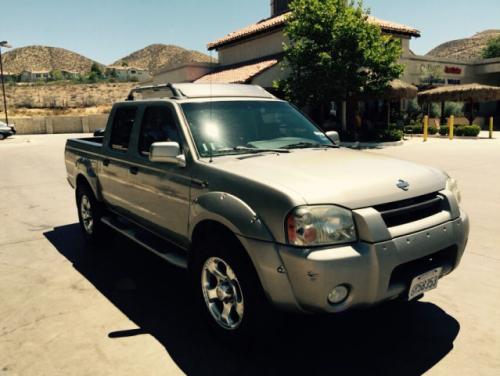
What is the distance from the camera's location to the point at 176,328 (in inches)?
144

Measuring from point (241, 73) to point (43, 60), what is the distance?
156 meters

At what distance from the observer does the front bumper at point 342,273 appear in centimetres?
269

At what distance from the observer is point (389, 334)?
3453 millimetres

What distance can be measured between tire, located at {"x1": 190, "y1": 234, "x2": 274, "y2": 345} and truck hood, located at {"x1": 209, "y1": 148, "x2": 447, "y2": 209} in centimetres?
56

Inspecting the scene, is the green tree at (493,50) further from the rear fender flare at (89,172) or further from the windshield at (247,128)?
the rear fender flare at (89,172)

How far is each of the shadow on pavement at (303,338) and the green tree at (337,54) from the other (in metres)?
18.2

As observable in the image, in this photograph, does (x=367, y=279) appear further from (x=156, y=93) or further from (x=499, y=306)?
(x=156, y=93)

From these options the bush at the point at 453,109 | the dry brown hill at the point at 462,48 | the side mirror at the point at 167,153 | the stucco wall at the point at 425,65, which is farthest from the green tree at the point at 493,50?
the dry brown hill at the point at 462,48

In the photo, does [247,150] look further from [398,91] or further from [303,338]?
[398,91]

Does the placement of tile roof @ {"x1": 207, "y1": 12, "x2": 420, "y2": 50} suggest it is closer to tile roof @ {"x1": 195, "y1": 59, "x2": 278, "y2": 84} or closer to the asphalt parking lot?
tile roof @ {"x1": 195, "y1": 59, "x2": 278, "y2": 84}

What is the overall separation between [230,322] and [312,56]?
2023 cm

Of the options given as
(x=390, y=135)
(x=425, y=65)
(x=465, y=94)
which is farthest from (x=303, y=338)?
(x=425, y=65)

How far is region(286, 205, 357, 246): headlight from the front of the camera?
274 cm

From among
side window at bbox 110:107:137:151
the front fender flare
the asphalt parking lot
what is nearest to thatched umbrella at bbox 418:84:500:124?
the asphalt parking lot
